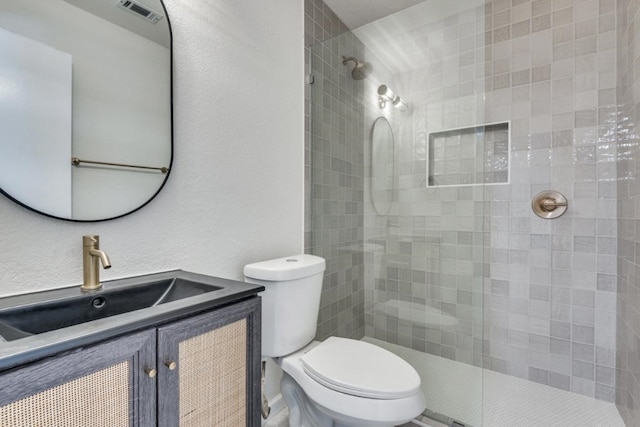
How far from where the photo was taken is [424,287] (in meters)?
1.91

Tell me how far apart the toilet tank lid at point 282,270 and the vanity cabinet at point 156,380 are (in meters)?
0.31

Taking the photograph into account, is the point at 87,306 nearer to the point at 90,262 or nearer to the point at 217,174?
the point at 90,262

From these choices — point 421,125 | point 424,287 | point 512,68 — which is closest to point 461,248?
point 424,287

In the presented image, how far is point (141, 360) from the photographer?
704 mm

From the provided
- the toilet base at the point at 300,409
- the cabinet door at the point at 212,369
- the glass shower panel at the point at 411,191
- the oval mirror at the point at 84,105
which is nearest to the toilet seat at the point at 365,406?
the toilet base at the point at 300,409

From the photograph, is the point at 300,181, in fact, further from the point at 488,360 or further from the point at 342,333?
the point at 488,360

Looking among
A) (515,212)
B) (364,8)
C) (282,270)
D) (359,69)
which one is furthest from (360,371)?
(364,8)

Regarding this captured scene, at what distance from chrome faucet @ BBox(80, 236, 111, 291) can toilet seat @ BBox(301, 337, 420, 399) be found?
0.83 m

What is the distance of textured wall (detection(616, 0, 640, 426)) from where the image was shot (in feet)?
4.91

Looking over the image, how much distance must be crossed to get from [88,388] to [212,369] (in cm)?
30

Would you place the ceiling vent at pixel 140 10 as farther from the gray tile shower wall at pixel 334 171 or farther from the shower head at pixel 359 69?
the shower head at pixel 359 69

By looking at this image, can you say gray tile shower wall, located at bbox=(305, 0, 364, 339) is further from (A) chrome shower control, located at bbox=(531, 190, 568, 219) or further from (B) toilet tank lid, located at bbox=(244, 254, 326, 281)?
(A) chrome shower control, located at bbox=(531, 190, 568, 219)

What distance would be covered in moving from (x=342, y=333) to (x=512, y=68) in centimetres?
205

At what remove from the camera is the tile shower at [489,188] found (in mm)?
1800
